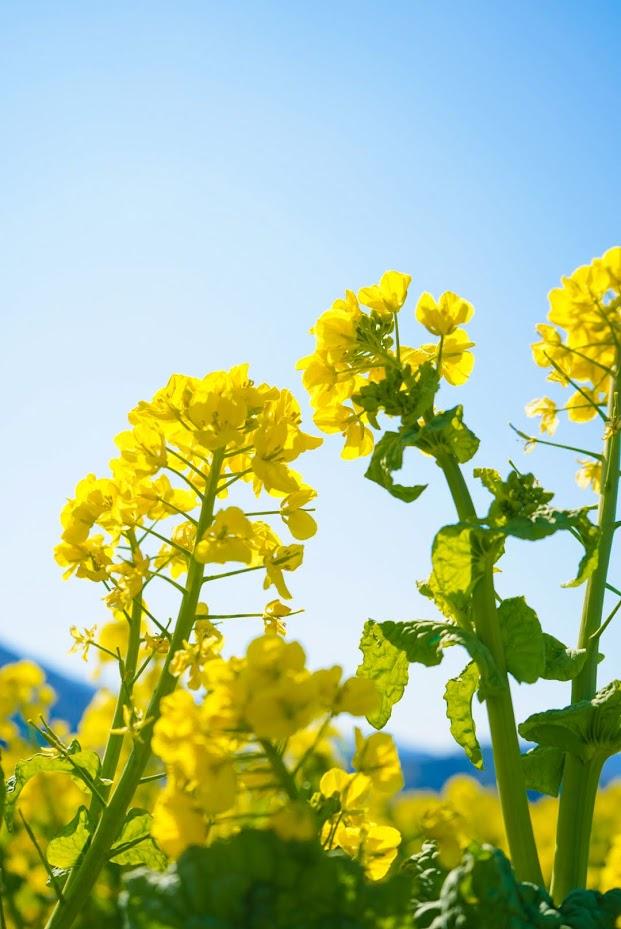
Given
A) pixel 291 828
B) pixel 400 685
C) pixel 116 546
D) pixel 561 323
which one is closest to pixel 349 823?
pixel 291 828

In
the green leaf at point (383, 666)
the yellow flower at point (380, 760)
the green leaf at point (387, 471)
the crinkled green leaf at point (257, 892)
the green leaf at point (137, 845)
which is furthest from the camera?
the green leaf at point (383, 666)

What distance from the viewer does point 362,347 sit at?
1842mm

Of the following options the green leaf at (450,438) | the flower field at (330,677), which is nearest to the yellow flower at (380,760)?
the flower field at (330,677)

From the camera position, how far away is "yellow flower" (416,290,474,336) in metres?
1.90

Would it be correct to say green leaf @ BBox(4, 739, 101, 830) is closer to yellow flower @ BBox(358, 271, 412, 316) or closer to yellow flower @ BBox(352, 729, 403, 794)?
yellow flower @ BBox(352, 729, 403, 794)

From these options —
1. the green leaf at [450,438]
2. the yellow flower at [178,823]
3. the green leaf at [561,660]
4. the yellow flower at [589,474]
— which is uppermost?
the yellow flower at [589,474]

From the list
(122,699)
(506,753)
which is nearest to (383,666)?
(506,753)

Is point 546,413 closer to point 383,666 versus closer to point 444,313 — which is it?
point 444,313

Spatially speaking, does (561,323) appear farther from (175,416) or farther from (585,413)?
(175,416)

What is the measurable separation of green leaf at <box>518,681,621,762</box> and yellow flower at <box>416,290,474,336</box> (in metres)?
0.77

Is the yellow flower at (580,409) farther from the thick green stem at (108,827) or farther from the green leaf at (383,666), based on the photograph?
the thick green stem at (108,827)

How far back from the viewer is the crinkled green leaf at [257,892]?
3.10 ft

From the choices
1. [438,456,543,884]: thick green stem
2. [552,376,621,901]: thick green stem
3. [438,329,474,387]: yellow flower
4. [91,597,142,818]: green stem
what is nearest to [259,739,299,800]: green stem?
[91,597,142,818]: green stem

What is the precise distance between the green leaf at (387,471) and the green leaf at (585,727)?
47 cm
